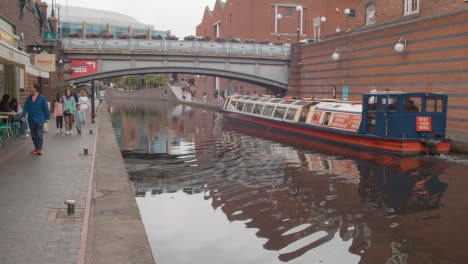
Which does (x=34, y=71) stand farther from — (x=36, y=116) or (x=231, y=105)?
(x=231, y=105)

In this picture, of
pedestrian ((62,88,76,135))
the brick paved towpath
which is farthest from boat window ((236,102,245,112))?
the brick paved towpath

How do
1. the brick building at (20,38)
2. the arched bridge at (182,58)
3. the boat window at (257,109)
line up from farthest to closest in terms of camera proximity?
the arched bridge at (182,58) → the boat window at (257,109) → the brick building at (20,38)

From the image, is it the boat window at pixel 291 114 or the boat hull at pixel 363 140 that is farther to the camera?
the boat window at pixel 291 114

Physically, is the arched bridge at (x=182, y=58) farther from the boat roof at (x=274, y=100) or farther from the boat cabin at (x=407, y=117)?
the boat cabin at (x=407, y=117)

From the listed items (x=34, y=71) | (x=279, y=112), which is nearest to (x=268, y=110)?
(x=279, y=112)

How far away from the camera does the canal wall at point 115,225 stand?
5.60m

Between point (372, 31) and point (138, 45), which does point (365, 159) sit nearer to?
point (372, 31)

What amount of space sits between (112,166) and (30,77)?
39.0 ft

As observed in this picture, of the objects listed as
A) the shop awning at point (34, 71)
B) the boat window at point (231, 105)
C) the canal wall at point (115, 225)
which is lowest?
the canal wall at point (115, 225)

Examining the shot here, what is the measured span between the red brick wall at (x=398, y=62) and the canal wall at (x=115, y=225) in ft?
51.4

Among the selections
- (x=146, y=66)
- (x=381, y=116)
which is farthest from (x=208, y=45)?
(x=381, y=116)

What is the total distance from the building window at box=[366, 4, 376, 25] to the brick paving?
23141mm

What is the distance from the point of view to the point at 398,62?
2503cm

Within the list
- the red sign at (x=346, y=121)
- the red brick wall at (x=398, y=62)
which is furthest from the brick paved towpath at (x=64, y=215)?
the red brick wall at (x=398, y=62)
